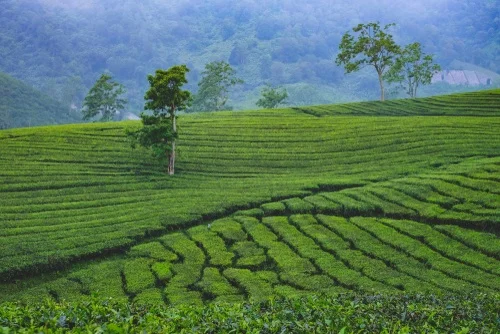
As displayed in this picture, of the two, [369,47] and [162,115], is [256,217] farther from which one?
[369,47]

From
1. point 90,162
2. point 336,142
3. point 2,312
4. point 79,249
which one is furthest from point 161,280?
point 336,142

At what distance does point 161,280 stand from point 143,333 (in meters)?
17.3

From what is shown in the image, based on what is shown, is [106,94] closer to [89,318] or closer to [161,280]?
[161,280]

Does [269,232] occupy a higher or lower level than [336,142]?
lower

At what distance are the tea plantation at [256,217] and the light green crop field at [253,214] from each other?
10 cm

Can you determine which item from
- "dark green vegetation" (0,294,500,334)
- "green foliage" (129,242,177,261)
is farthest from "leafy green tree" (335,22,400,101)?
"dark green vegetation" (0,294,500,334)

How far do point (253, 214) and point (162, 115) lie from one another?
1416cm

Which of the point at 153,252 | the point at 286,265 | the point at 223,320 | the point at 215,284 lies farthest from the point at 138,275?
the point at 223,320

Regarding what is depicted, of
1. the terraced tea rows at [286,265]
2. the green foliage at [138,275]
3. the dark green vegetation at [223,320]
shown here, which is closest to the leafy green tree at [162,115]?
the terraced tea rows at [286,265]

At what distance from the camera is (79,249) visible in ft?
88.4

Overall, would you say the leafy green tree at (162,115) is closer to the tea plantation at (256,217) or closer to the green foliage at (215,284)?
the tea plantation at (256,217)

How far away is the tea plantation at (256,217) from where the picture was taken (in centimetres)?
2309

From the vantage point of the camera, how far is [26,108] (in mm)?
135875

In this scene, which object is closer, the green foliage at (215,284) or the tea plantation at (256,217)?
the green foliage at (215,284)
